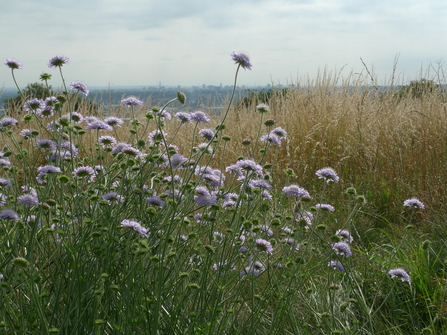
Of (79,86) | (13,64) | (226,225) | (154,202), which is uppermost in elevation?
(13,64)

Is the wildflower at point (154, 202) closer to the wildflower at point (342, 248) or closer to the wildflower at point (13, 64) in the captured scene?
the wildflower at point (342, 248)

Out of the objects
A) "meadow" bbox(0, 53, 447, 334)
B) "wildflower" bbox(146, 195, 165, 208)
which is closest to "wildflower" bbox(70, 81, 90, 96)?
"meadow" bbox(0, 53, 447, 334)

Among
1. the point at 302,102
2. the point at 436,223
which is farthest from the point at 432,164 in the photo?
the point at 302,102

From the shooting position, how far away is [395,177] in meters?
5.07

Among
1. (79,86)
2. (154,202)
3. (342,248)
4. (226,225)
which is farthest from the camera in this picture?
(226,225)

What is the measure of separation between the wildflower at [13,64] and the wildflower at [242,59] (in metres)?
1.27

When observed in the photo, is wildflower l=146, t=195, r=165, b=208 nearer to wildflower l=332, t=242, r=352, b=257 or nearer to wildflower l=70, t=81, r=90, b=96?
wildflower l=70, t=81, r=90, b=96

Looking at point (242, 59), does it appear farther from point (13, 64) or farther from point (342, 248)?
point (13, 64)

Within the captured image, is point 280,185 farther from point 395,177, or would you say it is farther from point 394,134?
point 394,134

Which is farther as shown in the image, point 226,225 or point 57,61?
point 226,225

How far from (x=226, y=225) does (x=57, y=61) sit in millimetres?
1507

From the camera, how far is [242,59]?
2.24 m

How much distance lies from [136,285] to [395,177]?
3801 millimetres

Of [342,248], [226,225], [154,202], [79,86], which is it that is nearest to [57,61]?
[79,86]
